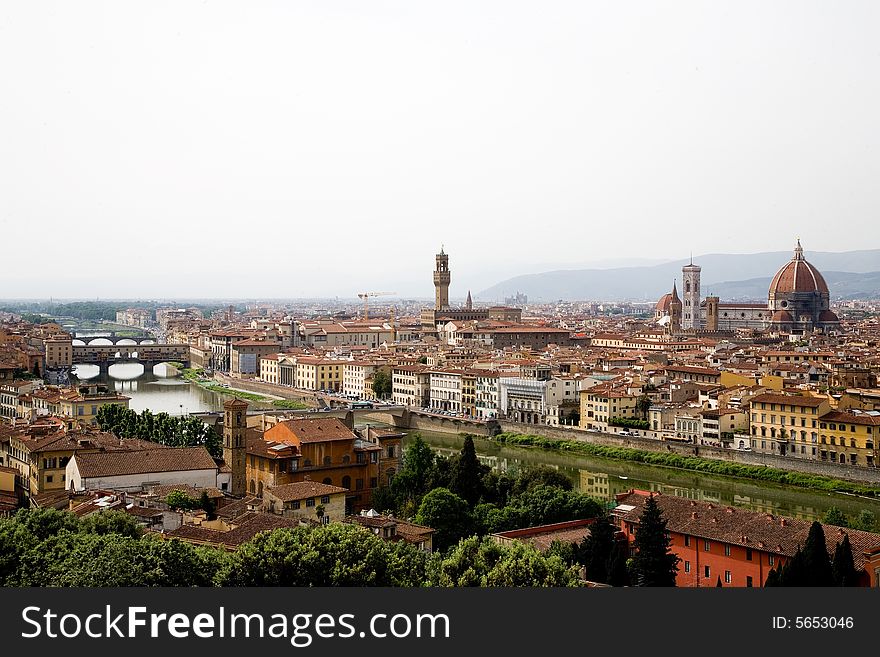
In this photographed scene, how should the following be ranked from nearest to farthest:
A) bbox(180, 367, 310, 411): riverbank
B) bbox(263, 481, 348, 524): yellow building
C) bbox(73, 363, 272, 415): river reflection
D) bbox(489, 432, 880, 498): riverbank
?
1. bbox(263, 481, 348, 524): yellow building
2. bbox(489, 432, 880, 498): riverbank
3. bbox(180, 367, 310, 411): riverbank
4. bbox(73, 363, 272, 415): river reflection

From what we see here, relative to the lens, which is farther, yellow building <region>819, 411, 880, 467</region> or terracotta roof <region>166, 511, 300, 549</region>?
yellow building <region>819, 411, 880, 467</region>

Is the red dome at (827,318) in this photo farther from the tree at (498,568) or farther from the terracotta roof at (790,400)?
the tree at (498,568)

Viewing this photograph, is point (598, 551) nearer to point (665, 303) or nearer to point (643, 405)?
point (643, 405)

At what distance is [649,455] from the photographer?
18844 millimetres

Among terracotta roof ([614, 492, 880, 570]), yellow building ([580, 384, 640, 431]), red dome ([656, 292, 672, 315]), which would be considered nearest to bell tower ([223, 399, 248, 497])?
terracotta roof ([614, 492, 880, 570])

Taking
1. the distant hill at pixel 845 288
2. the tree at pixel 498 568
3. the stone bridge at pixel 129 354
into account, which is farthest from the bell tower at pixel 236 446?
the distant hill at pixel 845 288

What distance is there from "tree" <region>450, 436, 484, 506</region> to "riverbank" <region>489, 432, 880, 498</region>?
20.3ft

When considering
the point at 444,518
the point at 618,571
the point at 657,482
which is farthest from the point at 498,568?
the point at 657,482

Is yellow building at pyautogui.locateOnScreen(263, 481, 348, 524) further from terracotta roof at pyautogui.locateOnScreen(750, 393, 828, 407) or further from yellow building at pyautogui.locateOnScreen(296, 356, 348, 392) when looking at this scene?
yellow building at pyautogui.locateOnScreen(296, 356, 348, 392)

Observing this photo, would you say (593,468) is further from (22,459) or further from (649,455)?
(22,459)

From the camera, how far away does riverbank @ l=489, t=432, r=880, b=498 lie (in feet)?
52.0

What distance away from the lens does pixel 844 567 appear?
8.04 metres

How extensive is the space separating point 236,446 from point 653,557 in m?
6.08

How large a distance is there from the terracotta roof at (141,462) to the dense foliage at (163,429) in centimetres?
206
